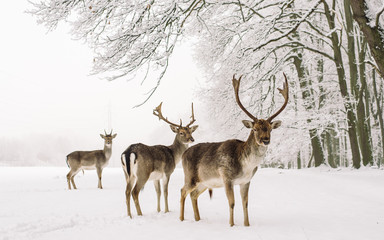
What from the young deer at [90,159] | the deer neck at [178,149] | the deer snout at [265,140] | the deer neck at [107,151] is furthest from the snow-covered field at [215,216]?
the deer neck at [107,151]

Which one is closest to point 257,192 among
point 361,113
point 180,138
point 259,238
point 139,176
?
point 180,138

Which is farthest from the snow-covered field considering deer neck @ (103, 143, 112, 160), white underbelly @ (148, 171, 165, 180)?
deer neck @ (103, 143, 112, 160)

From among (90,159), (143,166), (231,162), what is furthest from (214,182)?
(90,159)

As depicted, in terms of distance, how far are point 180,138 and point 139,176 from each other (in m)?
1.54

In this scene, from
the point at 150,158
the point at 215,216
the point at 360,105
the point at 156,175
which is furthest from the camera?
the point at 360,105

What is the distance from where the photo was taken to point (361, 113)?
1215cm

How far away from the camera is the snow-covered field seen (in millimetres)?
4047

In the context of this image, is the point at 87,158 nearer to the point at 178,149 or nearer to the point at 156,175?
the point at 178,149

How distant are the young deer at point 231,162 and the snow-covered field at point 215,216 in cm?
50

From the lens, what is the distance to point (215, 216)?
515cm

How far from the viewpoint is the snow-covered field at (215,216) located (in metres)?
4.05

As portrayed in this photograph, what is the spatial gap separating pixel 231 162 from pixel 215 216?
1309 millimetres

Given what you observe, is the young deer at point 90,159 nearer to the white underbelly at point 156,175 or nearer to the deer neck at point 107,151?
the deer neck at point 107,151

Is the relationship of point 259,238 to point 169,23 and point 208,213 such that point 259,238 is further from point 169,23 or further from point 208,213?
point 169,23
